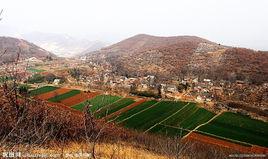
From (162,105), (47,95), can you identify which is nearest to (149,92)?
(162,105)

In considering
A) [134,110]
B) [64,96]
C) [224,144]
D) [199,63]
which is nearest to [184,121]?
[134,110]

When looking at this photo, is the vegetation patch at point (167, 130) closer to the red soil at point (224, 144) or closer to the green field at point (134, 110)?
the red soil at point (224, 144)

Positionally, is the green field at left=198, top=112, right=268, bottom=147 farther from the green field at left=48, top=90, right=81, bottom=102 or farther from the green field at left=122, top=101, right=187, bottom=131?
the green field at left=48, top=90, right=81, bottom=102

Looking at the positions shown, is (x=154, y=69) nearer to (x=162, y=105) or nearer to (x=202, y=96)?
(x=202, y=96)

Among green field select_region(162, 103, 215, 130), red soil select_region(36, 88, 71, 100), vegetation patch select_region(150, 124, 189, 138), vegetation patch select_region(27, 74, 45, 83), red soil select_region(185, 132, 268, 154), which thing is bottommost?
red soil select_region(185, 132, 268, 154)

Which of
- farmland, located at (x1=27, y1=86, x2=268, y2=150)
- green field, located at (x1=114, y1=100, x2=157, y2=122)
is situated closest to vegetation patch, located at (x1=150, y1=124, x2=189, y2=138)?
farmland, located at (x1=27, y1=86, x2=268, y2=150)

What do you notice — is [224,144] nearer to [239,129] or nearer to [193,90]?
[239,129]
